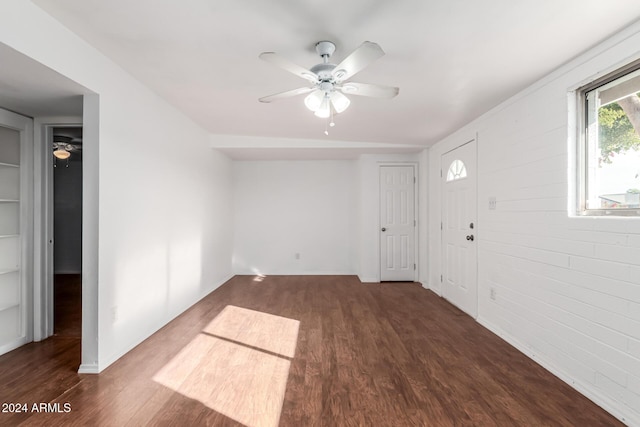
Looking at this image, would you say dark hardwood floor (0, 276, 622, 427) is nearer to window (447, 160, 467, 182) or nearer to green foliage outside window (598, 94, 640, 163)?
green foliage outside window (598, 94, 640, 163)

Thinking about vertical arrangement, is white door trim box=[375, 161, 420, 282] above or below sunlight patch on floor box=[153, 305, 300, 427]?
above

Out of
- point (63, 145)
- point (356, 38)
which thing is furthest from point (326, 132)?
point (63, 145)

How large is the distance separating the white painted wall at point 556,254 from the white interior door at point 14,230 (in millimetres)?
4434

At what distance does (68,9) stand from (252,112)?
1.91 m

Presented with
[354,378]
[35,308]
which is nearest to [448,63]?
[354,378]

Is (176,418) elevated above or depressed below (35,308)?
below

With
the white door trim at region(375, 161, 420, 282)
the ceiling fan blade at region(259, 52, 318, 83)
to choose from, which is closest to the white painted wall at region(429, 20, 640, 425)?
the ceiling fan blade at region(259, 52, 318, 83)

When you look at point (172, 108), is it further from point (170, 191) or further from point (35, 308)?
point (35, 308)

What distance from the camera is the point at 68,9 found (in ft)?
6.14

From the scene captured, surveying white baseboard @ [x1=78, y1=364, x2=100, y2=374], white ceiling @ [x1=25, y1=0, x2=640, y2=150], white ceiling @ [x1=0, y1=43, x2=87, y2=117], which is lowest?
white baseboard @ [x1=78, y1=364, x2=100, y2=374]

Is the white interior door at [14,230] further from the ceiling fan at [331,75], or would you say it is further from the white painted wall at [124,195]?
the ceiling fan at [331,75]

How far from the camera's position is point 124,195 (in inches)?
108

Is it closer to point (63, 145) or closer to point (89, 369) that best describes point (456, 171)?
point (89, 369)

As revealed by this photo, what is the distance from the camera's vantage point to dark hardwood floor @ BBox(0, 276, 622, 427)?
6.30ft
